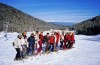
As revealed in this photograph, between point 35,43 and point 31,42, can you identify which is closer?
point 31,42

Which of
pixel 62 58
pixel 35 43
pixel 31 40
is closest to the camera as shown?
pixel 62 58

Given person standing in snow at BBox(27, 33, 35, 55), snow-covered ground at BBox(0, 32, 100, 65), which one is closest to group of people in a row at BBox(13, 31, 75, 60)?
person standing in snow at BBox(27, 33, 35, 55)

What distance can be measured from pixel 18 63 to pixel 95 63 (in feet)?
15.5

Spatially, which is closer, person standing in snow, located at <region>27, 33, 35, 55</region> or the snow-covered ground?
the snow-covered ground

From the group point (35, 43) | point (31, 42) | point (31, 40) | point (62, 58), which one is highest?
point (31, 40)

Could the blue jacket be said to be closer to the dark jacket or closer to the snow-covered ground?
the dark jacket

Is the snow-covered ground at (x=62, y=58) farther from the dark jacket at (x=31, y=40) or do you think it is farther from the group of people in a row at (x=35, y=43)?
the dark jacket at (x=31, y=40)

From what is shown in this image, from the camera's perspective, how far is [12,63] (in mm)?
14875

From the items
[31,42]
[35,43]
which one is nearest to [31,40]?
[31,42]

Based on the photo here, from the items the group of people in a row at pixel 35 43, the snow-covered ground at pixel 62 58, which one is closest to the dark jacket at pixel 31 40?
the group of people in a row at pixel 35 43

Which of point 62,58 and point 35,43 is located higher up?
point 35,43

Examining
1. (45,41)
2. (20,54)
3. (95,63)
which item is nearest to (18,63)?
(20,54)

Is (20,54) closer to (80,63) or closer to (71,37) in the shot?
(80,63)

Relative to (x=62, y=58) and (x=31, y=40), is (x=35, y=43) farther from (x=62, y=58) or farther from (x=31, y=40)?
(x=62, y=58)
